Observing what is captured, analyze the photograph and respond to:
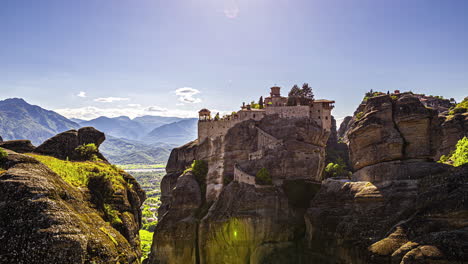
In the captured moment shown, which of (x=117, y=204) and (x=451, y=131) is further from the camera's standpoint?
(x=451, y=131)

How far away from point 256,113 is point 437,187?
4377cm

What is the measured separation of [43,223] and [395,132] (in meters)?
45.7

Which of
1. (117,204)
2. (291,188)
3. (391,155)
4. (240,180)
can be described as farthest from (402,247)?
(240,180)

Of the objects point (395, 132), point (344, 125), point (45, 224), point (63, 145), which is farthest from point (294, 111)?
point (344, 125)

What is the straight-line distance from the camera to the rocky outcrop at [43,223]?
1209 cm

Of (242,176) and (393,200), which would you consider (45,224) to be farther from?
(242,176)

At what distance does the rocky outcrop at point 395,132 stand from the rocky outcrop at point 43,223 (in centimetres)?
4107

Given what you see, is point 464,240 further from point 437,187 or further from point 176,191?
point 176,191

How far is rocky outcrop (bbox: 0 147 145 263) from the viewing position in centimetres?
1209

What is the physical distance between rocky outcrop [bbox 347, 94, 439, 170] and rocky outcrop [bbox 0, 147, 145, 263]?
41.1 m

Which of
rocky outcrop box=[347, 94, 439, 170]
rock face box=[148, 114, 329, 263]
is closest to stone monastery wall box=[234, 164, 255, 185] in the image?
rock face box=[148, 114, 329, 263]

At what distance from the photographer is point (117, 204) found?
2353 cm

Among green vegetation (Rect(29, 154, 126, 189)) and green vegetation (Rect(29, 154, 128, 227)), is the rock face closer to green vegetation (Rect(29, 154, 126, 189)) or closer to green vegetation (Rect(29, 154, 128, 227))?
green vegetation (Rect(29, 154, 126, 189))

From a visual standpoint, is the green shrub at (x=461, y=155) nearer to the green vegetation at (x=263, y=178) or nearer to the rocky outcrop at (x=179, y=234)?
the green vegetation at (x=263, y=178)
